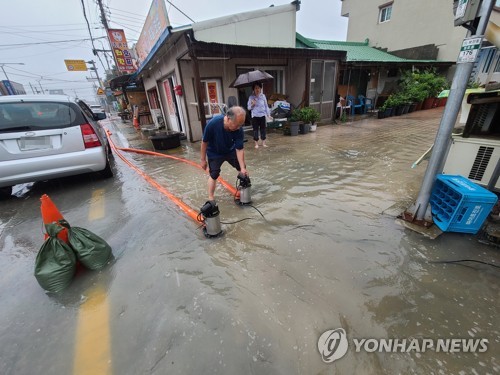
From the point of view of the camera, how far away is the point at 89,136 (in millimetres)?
3873

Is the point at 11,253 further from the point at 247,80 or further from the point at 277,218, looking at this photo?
the point at 247,80

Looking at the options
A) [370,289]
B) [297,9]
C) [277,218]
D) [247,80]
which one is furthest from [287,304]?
[297,9]

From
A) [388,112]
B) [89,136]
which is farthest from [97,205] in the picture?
[388,112]

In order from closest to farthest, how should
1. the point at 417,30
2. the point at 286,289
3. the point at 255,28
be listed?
the point at 286,289, the point at 255,28, the point at 417,30

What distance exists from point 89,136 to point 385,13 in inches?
882

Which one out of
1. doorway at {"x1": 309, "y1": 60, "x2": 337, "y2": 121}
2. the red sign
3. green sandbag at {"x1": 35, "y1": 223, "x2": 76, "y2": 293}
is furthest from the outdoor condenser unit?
the red sign

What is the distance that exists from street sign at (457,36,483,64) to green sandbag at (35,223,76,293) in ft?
13.2

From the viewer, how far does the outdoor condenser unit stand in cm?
267

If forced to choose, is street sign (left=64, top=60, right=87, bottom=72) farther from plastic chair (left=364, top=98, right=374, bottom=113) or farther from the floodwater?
the floodwater

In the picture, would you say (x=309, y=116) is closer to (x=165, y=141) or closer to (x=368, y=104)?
(x=165, y=141)

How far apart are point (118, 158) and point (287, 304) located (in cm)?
713

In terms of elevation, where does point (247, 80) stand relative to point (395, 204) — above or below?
above

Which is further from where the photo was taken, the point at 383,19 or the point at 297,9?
the point at 383,19

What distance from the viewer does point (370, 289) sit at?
1870 millimetres
